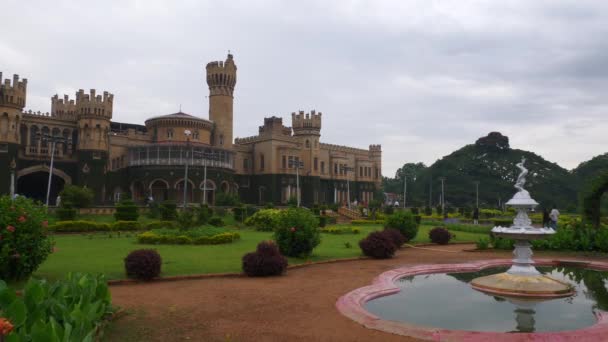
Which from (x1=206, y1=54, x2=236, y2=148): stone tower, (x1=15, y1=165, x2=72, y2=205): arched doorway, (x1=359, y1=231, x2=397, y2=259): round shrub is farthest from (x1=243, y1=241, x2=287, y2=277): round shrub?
(x1=206, y1=54, x2=236, y2=148): stone tower

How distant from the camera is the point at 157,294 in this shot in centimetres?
1073

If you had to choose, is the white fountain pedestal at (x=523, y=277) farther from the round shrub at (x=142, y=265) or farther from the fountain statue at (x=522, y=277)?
the round shrub at (x=142, y=265)

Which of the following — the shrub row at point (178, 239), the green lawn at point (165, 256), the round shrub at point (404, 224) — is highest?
the round shrub at point (404, 224)

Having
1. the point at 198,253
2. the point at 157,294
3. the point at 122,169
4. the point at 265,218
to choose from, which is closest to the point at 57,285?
the point at 157,294

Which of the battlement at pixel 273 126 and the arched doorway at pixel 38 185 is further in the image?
the battlement at pixel 273 126

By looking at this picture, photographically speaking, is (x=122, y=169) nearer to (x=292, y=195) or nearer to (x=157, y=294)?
(x=292, y=195)

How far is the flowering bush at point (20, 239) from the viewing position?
34.8 ft

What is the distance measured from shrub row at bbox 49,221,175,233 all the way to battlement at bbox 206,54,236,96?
1127 inches

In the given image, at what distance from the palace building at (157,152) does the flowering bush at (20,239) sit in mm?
26002

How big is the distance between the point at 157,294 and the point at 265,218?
19832 millimetres

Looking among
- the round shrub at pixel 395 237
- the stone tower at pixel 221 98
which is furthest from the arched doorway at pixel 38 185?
the round shrub at pixel 395 237

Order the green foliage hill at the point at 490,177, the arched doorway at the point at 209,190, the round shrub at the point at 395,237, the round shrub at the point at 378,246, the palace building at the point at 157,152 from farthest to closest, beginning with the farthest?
1. the green foliage hill at the point at 490,177
2. the arched doorway at the point at 209,190
3. the palace building at the point at 157,152
4. the round shrub at the point at 395,237
5. the round shrub at the point at 378,246

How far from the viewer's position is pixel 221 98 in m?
55.0

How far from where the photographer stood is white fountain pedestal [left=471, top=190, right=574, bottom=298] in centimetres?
1097
